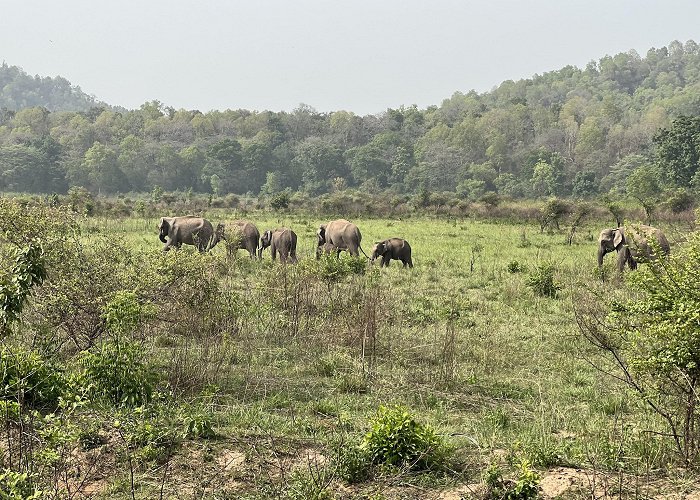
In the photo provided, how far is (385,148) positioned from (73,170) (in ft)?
130

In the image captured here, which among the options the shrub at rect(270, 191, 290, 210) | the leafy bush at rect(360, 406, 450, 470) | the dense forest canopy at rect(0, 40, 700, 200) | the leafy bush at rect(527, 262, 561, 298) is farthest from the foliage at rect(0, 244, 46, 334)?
the dense forest canopy at rect(0, 40, 700, 200)

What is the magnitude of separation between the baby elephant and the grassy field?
3492mm

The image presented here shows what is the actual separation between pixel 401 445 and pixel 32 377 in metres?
3.77

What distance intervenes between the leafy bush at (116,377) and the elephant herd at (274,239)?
10640 millimetres

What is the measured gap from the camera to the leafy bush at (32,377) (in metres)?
6.14

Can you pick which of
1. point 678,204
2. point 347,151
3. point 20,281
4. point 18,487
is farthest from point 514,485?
point 347,151

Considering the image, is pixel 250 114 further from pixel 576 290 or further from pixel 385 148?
pixel 576 290

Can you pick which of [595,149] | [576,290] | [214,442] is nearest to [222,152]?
[595,149]

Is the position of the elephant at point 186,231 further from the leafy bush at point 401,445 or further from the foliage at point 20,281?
the leafy bush at point 401,445

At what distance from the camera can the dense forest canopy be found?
7150 cm

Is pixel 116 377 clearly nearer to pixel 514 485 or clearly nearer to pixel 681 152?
pixel 514 485

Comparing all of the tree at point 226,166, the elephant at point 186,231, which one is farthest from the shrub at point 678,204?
the tree at point 226,166

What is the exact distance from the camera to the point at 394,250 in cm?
1850

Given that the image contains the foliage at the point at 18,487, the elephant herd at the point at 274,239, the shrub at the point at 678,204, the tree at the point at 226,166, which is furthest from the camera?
the tree at the point at 226,166
